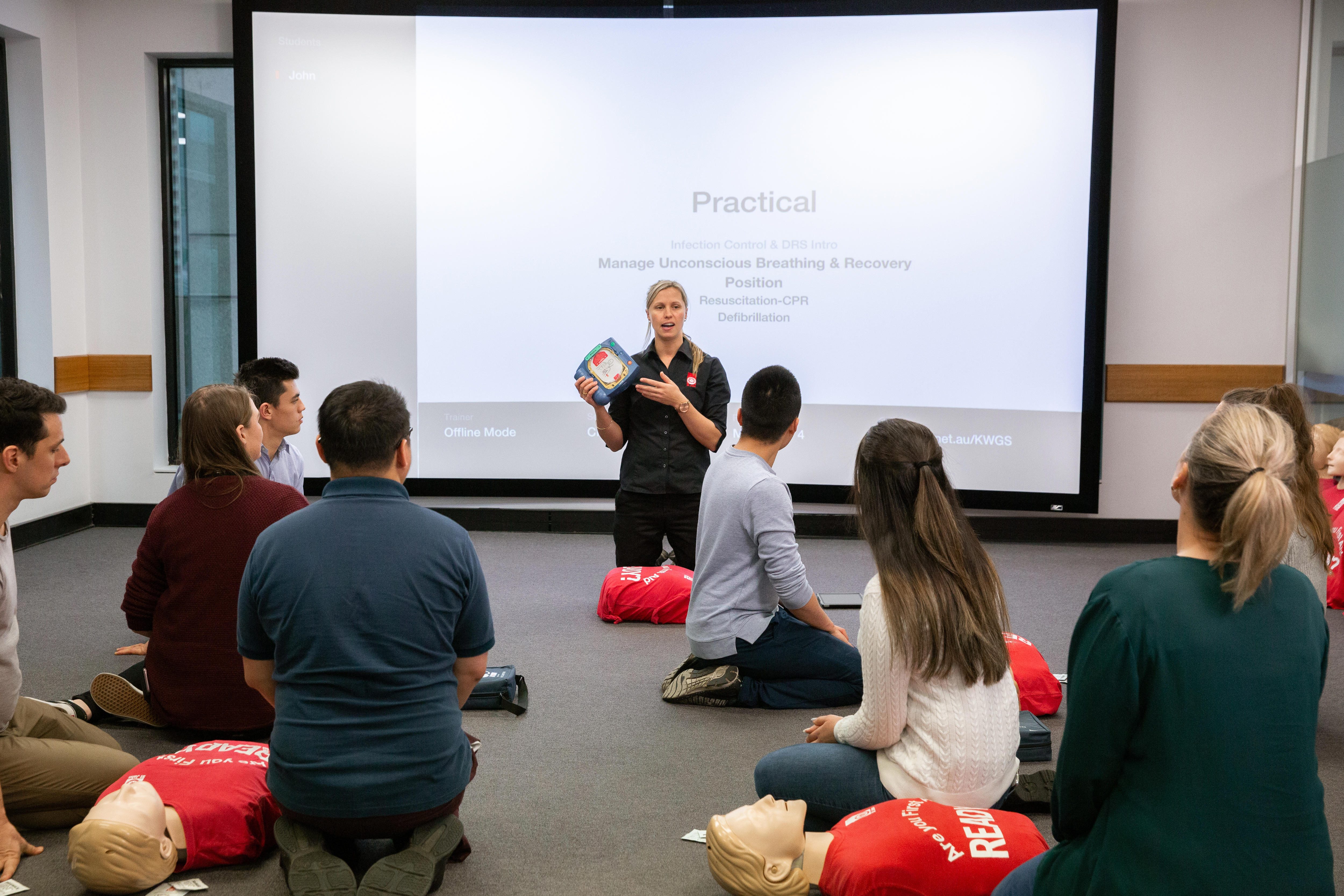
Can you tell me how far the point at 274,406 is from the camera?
364 centimetres

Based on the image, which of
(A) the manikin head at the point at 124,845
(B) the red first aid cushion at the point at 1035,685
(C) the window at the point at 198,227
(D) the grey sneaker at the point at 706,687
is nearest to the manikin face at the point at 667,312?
(D) the grey sneaker at the point at 706,687

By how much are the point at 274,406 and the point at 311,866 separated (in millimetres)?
2086

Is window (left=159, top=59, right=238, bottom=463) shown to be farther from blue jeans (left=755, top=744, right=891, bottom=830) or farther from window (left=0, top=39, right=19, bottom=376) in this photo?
blue jeans (left=755, top=744, right=891, bottom=830)

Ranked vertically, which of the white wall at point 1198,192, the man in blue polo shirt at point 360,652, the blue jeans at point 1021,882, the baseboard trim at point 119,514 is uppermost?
the white wall at point 1198,192

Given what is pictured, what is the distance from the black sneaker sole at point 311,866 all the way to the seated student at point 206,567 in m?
0.74

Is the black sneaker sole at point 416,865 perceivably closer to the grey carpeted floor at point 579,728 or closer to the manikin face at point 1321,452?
the grey carpeted floor at point 579,728

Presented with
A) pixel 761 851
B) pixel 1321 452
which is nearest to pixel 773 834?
pixel 761 851

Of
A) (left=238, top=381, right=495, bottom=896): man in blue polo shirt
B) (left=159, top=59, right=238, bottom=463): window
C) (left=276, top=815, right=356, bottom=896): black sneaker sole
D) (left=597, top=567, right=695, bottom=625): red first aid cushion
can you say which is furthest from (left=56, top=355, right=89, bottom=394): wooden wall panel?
(left=276, top=815, right=356, bottom=896): black sneaker sole

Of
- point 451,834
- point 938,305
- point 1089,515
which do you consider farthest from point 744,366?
point 451,834

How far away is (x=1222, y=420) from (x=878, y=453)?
2.63 feet

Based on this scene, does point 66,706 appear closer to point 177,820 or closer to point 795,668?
point 177,820

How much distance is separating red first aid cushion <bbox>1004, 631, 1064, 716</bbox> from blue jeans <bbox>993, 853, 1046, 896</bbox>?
4.90 ft

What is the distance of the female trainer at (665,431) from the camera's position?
441 centimetres

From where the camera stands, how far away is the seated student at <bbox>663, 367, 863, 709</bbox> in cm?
300
